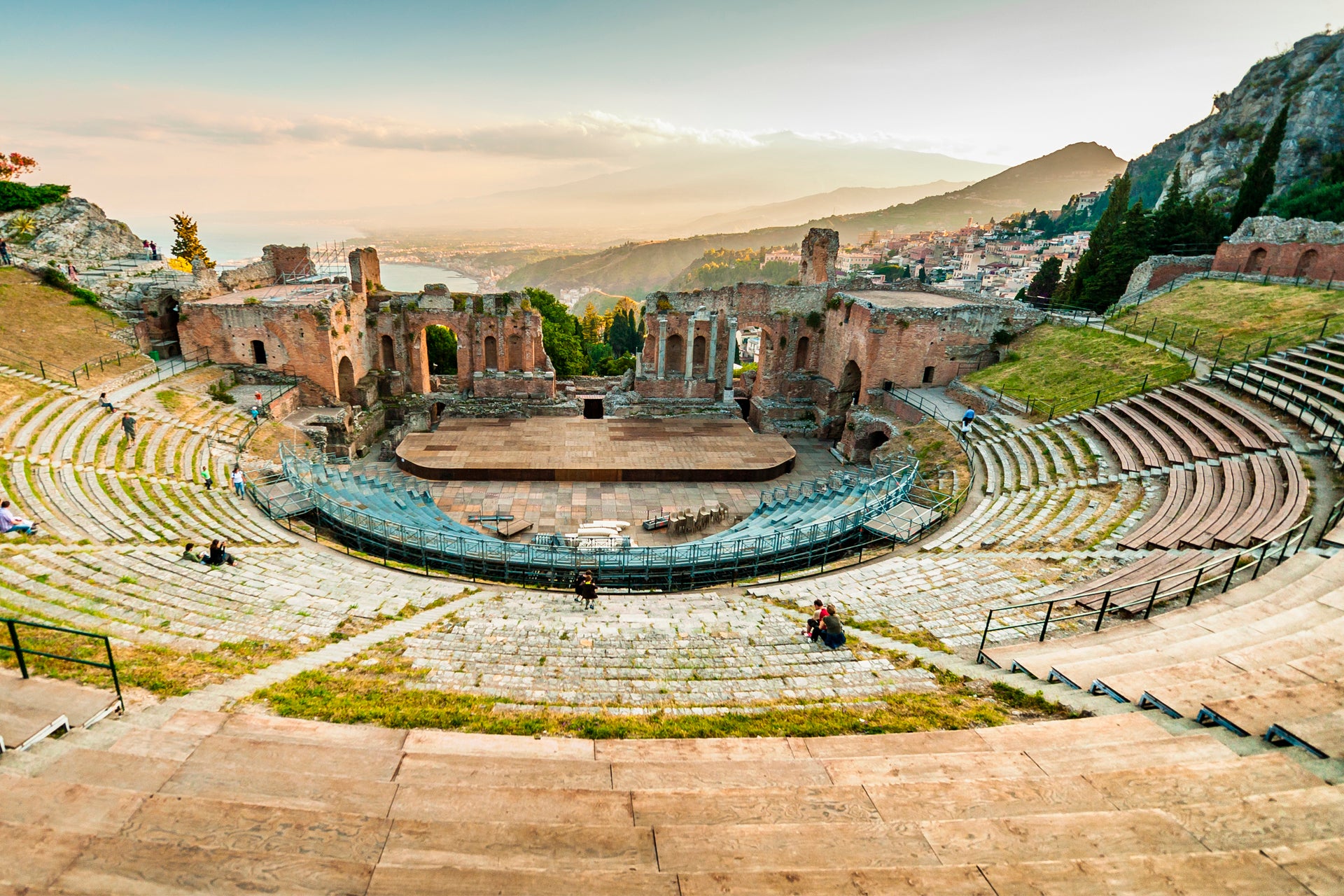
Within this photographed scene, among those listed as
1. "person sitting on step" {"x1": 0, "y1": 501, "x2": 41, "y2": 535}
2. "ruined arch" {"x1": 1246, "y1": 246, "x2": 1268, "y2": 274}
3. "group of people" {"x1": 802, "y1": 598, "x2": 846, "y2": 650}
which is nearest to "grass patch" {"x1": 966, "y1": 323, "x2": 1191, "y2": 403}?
"ruined arch" {"x1": 1246, "y1": 246, "x2": 1268, "y2": 274}

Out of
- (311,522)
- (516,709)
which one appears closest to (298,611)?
(516,709)

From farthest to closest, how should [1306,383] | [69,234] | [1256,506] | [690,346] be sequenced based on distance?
[69,234] → [690,346] → [1306,383] → [1256,506]

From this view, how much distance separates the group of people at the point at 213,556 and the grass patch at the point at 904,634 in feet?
42.0

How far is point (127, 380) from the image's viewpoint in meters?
22.0

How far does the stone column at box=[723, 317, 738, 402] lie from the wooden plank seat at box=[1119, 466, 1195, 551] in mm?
18398

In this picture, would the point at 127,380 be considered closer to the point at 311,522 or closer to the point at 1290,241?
the point at 311,522

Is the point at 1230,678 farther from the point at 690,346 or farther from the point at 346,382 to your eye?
the point at 346,382

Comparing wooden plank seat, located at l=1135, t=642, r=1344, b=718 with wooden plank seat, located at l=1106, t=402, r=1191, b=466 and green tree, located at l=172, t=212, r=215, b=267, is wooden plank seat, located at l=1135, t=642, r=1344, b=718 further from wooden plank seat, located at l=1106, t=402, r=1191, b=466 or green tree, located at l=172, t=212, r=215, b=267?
green tree, located at l=172, t=212, r=215, b=267

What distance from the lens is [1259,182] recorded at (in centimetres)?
3694

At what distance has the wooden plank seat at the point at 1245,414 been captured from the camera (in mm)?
14758

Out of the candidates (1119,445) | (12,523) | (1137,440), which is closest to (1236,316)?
(1137,440)

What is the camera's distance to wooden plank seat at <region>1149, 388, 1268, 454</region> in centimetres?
1488

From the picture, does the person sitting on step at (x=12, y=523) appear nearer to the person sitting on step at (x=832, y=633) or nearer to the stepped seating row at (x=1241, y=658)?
the person sitting on step at (x=832, y=633)

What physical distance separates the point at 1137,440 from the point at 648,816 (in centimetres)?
1830
